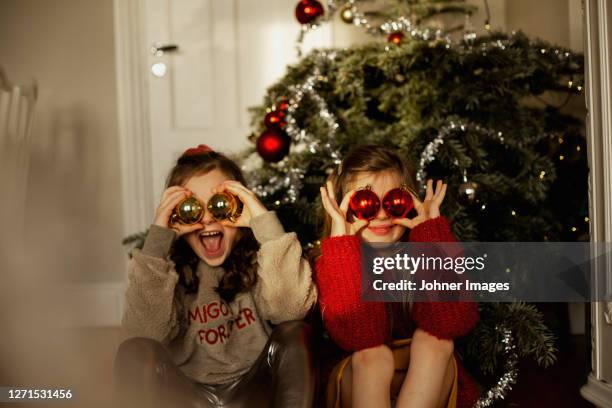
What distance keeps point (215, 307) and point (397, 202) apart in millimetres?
325

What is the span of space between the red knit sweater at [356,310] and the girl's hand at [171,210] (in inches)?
8.3

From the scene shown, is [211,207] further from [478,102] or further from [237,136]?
[237,136]

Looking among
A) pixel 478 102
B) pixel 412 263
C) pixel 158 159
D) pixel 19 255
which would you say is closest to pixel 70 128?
pixel 19 255

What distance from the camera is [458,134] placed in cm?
116

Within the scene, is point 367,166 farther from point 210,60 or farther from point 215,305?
point 210,60

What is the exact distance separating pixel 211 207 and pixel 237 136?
114 cm

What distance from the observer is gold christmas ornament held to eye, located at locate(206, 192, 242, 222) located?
0.93 m

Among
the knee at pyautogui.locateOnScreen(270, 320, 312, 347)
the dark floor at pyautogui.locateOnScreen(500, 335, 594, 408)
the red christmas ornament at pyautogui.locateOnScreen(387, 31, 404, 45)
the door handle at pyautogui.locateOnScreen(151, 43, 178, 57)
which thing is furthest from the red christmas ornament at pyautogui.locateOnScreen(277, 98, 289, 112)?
the door handle at pyautogui.locateOnScreen(151, 43, 178, 57)

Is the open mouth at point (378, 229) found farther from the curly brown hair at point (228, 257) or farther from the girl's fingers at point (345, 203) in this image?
the curly brown hair at point (228, 257)

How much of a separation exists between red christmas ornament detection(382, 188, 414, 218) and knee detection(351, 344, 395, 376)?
7.7 inches

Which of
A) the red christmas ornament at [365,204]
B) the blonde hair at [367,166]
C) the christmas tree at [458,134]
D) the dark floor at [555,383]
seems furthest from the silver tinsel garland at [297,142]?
the dark floor at [555,383]

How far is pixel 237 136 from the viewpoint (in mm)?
2047
